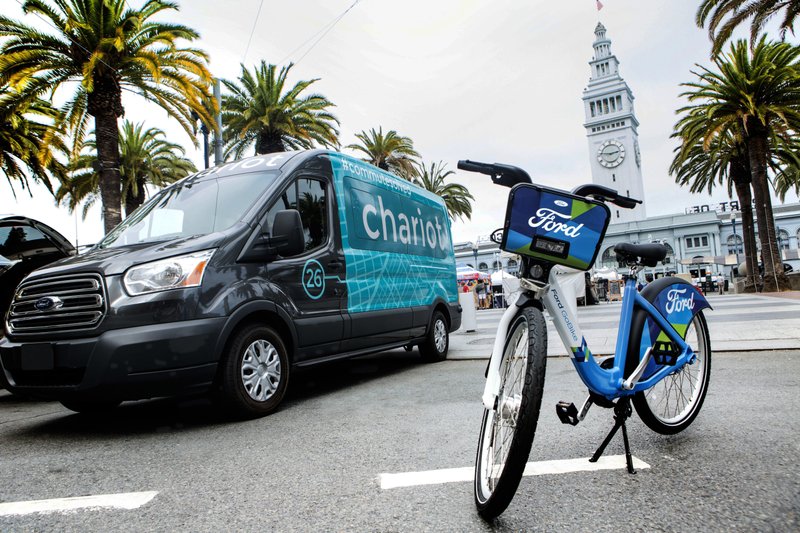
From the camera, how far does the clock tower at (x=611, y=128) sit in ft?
321

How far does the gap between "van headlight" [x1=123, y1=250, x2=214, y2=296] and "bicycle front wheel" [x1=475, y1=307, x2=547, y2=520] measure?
100 inches

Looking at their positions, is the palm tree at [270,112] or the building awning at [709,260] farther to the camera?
the building awning at [709,260]

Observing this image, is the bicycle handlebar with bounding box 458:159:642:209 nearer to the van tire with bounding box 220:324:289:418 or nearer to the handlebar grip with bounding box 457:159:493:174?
the handlebar grip with bounding box 457:159:493:174

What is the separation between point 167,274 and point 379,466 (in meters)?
2.14

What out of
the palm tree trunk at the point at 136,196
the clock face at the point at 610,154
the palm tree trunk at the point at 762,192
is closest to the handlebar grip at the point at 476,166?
the palm tree trunk at the point at 762,192

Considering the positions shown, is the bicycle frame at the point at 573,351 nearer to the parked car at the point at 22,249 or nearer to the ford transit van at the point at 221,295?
the ford transit van at the point at 221,295

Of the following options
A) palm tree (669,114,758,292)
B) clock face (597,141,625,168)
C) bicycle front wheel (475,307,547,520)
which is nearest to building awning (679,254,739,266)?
palm tree (669,114,758,292)

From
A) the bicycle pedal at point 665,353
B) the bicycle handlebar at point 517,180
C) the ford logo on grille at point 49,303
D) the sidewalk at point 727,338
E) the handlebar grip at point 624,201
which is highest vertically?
the bicycle handlebar at point 517,180

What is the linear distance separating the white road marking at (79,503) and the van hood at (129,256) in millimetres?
1716

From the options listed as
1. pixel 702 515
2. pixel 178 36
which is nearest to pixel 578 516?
pixel 702 515

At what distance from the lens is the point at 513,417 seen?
214 cm

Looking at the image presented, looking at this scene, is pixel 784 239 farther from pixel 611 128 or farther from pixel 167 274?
pixel 167 274

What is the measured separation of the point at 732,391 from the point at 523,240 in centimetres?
314

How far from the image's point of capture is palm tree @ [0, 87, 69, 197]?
15125 mm
